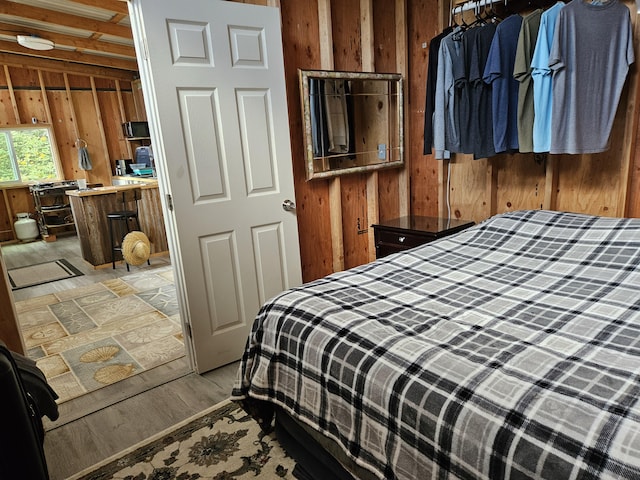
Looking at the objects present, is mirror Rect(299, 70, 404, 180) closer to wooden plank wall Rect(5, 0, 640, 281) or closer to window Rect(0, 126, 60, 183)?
wooden plank wall Rect(5, 0, 640, 281)

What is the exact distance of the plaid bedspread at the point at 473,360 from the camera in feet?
2.88

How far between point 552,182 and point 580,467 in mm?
2224

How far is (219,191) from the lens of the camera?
96.1 inches

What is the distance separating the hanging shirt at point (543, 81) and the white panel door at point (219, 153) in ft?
4.87

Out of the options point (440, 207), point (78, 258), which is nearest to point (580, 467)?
point (440, 207)

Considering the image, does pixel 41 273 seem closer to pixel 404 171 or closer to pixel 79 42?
pixel 79 42

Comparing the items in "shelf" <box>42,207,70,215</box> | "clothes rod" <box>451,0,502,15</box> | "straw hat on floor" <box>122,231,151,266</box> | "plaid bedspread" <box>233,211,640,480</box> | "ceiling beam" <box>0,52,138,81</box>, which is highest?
"ceiling beam" <box>0,52,138,81</box>

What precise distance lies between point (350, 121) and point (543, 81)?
4.49 feet

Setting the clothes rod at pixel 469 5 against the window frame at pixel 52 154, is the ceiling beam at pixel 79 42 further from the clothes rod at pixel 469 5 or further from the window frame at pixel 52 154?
the clothes rod at pixel 469 5

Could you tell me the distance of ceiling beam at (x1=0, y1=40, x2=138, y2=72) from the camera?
Result: 626cm

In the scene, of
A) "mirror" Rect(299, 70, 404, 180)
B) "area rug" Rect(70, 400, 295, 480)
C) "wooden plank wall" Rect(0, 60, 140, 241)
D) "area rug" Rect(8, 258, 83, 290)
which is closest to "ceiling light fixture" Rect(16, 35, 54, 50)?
"wooden plank wall" Rect(0, 60, 140, 241)

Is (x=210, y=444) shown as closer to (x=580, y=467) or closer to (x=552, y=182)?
(x=580, y=467)

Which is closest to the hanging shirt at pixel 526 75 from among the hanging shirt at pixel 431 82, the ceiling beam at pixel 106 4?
the hanging shirt at pixel 431 82

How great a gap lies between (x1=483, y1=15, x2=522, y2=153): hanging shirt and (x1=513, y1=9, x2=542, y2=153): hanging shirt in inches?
Result: 2.4
